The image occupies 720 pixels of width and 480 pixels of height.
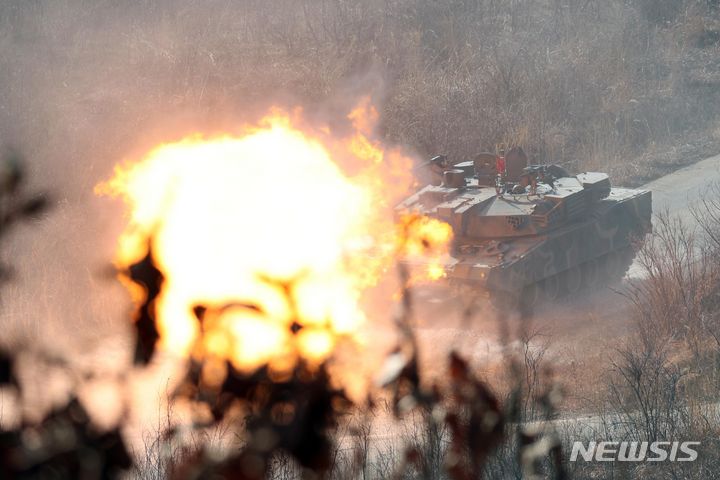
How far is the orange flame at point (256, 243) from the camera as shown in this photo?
13.1 meters

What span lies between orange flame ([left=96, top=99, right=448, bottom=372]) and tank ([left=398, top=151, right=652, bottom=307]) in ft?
2.18

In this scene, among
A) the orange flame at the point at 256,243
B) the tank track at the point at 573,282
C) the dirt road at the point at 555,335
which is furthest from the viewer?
the tank track at the point at 573,282

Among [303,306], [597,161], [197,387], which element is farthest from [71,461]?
[597,161]

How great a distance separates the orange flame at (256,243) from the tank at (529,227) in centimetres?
67

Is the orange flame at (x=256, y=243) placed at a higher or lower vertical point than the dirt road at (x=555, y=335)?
higher

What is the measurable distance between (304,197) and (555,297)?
4.35 meters

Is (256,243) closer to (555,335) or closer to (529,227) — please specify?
(529,227)

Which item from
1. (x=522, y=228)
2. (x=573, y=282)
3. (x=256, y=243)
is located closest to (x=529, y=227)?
(x=522, y=228)

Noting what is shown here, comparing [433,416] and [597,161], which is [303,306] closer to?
[433,416]

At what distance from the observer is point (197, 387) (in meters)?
12.1

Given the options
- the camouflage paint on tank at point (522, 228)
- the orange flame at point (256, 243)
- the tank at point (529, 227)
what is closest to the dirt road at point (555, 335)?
the tank at point (529, 227)

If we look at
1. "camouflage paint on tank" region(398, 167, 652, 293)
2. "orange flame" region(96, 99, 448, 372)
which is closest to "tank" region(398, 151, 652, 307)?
"camouflage paint on tank" region(398, 167, 652, 293)

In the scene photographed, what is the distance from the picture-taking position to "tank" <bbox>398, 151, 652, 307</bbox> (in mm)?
14492

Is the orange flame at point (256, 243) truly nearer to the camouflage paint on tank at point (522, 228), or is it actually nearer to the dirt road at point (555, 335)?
the camouflage paint on tank at point (522, 228)
